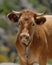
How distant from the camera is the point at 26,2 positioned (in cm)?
1977

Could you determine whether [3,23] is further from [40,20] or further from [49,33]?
[40,20]

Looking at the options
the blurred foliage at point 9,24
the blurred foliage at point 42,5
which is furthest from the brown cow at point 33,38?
the blurred foliage at point 42,5

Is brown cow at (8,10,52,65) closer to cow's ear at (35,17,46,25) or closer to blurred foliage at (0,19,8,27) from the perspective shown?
cow's ear at (35,17,46,25)

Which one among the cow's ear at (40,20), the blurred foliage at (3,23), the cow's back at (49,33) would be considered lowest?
the blurred foliage at (3,23)

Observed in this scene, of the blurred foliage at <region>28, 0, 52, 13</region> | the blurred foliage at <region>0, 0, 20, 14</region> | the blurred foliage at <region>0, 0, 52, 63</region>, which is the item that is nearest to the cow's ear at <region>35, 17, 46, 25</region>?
the blurred foliage at <region>0, 0, 52, 63</region>

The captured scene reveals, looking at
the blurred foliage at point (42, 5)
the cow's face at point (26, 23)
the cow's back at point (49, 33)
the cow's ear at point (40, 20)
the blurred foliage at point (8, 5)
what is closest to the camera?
the cow's face at point (26, 23)

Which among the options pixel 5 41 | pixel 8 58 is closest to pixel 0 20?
pixel 5 41

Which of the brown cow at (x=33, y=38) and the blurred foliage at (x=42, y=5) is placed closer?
the brown cow at (x=33, y=38)

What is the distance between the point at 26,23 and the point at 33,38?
67cm

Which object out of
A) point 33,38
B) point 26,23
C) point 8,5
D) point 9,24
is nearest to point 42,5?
point 8,5

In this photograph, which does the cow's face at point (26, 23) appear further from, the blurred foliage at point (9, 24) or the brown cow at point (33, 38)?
the blurred foliage at point (9, 24)

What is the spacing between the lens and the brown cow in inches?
420

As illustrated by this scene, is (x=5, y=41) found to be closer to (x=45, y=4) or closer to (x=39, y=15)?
(x=45, y=4)

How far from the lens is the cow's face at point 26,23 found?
10.4 m
